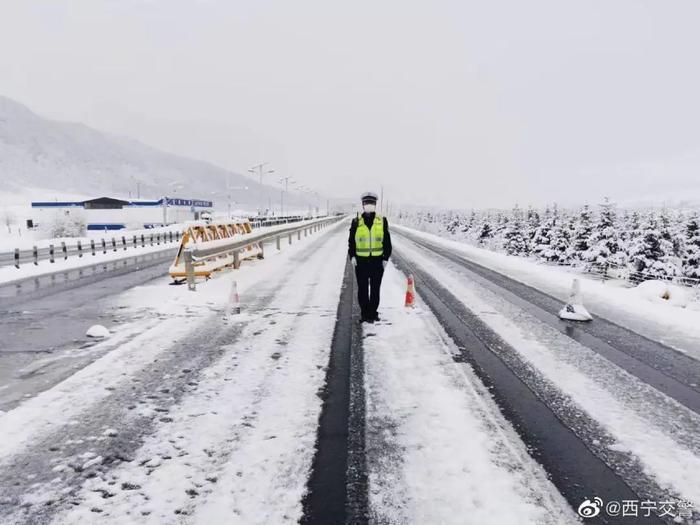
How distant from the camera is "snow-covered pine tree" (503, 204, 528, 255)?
5134cm

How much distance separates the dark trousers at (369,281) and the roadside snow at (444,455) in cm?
220

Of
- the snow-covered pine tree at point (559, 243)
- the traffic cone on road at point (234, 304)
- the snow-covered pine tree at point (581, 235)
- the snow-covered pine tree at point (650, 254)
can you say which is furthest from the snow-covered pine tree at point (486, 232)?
the traffic cone on road at point (234, 304)

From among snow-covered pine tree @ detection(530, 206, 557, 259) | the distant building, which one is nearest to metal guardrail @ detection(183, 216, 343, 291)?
snow-covered pine tree @ detection(530, 206, 557, 259)

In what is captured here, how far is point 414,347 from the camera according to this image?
629 centimetres

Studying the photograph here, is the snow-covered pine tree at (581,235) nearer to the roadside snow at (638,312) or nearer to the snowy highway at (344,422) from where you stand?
the roadside snow at (638,312)

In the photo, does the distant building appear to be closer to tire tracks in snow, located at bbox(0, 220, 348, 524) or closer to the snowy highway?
the snowy highway

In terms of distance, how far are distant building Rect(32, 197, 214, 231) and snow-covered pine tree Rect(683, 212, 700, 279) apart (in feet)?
175

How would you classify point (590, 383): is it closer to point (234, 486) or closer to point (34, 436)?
point (234, 486)

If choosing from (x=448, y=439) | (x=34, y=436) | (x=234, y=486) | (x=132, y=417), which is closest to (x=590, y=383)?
(x=448, y=439)

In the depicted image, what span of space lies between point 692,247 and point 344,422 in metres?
32.0

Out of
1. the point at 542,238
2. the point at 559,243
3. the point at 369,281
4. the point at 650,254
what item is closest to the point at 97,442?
the point at 369,281

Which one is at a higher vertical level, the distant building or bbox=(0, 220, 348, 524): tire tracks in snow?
the distant building

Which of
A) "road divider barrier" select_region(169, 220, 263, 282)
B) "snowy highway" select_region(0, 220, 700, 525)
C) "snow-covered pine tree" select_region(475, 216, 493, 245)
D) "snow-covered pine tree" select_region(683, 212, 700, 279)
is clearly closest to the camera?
"snowy highway" select_region(0, 220, 700, 525)

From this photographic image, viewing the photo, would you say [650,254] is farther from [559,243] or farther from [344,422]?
[344,422]
